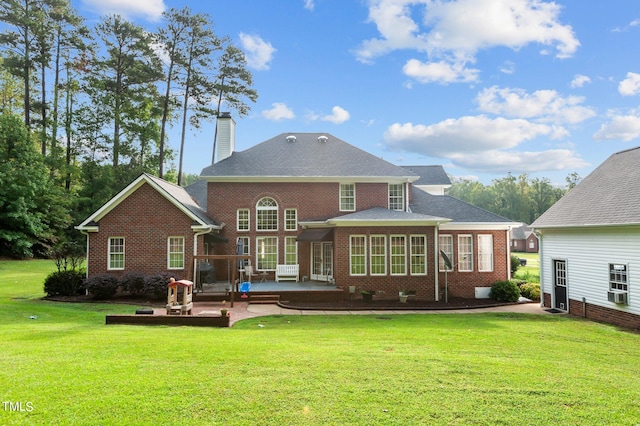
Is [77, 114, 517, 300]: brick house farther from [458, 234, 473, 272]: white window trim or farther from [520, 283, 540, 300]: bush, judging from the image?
[520, 283, 540, 300]: bush

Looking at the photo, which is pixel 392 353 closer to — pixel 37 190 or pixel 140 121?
pixel 37 190

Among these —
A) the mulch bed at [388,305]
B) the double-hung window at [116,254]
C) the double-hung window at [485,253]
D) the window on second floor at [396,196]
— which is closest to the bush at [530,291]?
the double-hung window at [485,253]

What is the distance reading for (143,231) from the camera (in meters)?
18.7

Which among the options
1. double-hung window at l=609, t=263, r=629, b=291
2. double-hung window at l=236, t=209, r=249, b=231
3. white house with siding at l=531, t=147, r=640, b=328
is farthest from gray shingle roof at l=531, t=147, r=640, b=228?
double-hung window at l=236, t=209, r=249, b=231

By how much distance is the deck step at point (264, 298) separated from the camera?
1755cm

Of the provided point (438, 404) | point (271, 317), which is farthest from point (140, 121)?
point (438, 404)

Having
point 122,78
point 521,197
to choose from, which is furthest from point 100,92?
point 521,197

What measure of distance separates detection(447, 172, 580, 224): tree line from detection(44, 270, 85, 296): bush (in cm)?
9079

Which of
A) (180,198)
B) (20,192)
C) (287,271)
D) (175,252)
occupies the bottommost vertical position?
(287,271)

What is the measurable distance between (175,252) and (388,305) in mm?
10564

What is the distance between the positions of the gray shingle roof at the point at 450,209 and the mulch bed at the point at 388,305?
4.40 metres

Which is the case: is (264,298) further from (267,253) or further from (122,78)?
(122,78)

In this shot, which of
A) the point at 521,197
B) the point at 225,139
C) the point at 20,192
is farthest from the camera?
the point at 521,197

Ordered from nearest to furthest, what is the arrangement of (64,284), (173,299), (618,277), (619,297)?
(173,299), (619,297), (618,277), (64,284)
